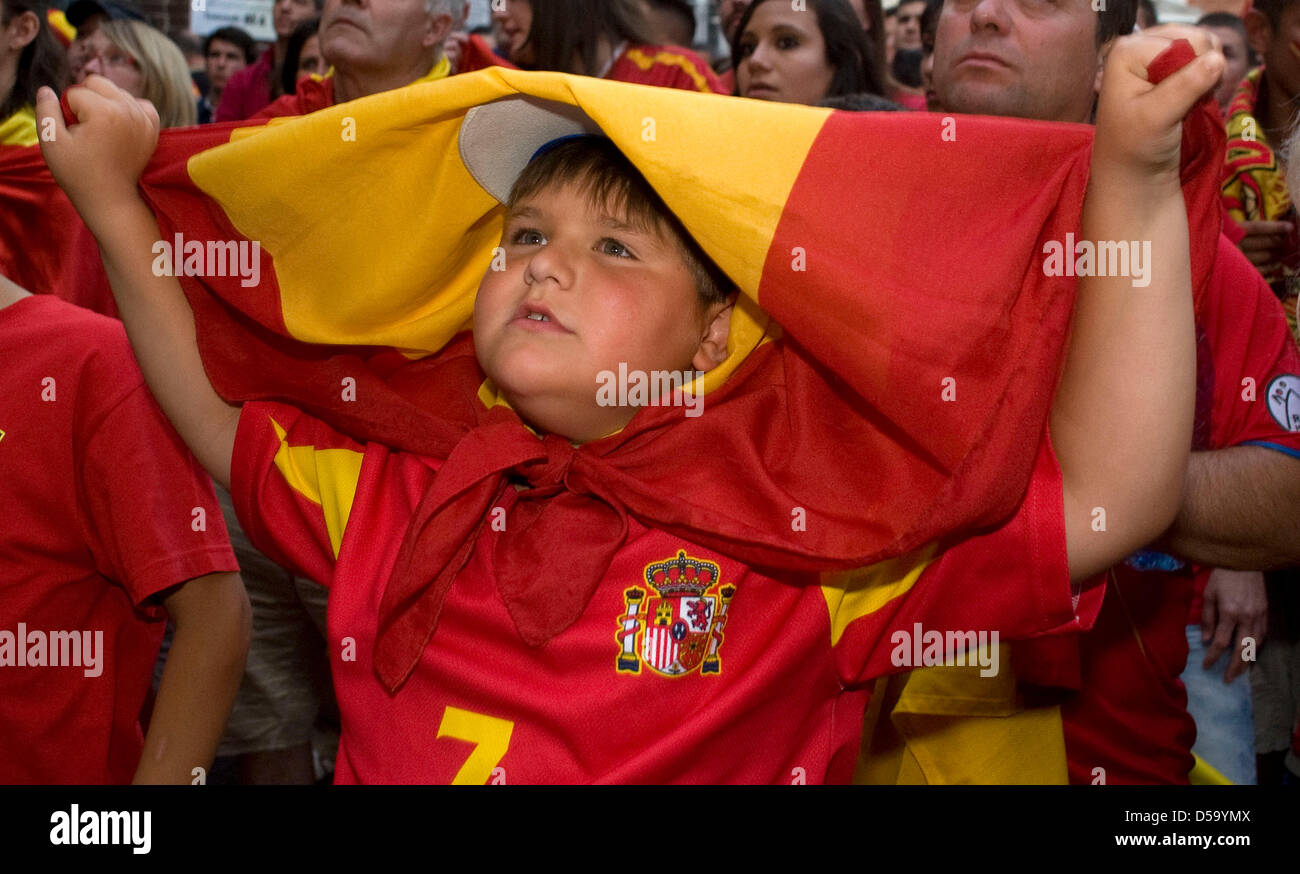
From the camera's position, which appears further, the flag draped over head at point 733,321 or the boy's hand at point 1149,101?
the flag draped over head at point 733,321

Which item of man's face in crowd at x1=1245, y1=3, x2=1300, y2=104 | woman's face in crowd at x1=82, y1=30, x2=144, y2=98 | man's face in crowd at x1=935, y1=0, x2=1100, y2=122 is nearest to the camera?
man's face in crowd at x1=935, y1=0, x2=1100, y2=122

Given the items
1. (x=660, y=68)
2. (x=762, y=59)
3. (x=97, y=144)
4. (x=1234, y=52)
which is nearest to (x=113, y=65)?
(x=660, y=68)

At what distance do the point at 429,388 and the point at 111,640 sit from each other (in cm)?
62

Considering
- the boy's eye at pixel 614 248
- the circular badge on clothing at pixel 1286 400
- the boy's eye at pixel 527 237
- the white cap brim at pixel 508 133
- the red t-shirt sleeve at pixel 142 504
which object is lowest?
the red t-shirt sleeve at pixel 142 504

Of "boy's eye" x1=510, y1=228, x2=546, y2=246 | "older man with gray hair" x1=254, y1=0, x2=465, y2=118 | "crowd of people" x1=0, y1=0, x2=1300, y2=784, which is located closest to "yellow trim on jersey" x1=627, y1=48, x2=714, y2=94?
"older man with gray hair" x1=254, y1=0, x2=465, y2=118

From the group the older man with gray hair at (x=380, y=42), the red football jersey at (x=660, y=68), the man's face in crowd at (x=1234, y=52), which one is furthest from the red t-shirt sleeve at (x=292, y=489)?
the man's face in crowd at (x=1234, y=52)

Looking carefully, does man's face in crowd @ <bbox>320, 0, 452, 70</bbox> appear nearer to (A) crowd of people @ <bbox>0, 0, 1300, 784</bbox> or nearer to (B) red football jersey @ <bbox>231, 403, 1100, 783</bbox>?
(A) crowd of people @ <bbox>0, 0, 1300, 784</bbox>

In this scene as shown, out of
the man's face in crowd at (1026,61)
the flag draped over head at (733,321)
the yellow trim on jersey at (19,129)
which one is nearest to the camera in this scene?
the flag draped over head at (733,321)

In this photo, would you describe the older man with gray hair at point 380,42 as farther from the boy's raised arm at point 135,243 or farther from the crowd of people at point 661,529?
the boy's raised arm at point 135,243

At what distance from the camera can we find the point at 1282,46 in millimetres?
2881

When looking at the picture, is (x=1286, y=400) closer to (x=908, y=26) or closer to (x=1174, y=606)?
(x=1174, y=606)

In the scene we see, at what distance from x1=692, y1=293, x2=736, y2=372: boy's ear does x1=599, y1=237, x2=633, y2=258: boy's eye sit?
0.16m

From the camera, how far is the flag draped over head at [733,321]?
4.38 ft

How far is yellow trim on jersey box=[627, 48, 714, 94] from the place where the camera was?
384 centimetres
